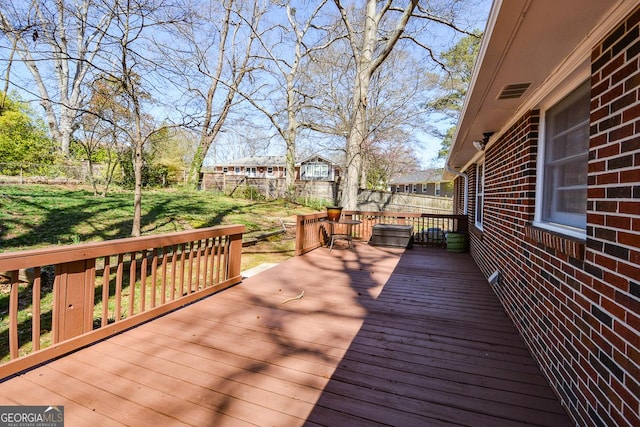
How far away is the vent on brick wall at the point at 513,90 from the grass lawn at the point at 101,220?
15.5ft

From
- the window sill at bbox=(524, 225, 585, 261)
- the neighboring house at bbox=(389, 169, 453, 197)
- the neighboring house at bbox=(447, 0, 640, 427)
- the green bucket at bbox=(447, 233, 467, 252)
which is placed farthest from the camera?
the neighboring house at bbox=(389, 169, 453, 197)

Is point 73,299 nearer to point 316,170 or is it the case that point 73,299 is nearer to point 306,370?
point 306,370

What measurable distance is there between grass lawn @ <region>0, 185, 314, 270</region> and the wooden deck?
120 inches

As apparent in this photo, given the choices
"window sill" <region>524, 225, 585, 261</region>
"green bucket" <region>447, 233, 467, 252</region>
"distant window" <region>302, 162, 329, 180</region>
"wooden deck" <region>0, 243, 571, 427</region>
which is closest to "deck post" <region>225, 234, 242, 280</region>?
"wooden deck" <region>0, 243, 571, 427</region>

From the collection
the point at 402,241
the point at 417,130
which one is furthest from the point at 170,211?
the point at 417,130

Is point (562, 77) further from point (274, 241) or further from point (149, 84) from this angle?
point (274, 241)

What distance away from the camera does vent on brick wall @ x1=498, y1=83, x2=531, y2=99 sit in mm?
2517

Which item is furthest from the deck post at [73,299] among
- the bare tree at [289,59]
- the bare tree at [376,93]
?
the bare tree at [376,93]

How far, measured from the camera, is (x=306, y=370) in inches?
87.6

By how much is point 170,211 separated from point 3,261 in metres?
8.14

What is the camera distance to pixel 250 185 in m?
16.9

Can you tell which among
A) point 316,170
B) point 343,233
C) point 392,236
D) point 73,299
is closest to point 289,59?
point 343,233

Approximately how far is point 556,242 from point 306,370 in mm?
1855

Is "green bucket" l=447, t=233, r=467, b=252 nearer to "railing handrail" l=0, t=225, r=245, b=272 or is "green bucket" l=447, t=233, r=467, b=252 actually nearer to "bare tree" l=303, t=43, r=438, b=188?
"railing handrail" l=0, t=225, r=245, b=272
